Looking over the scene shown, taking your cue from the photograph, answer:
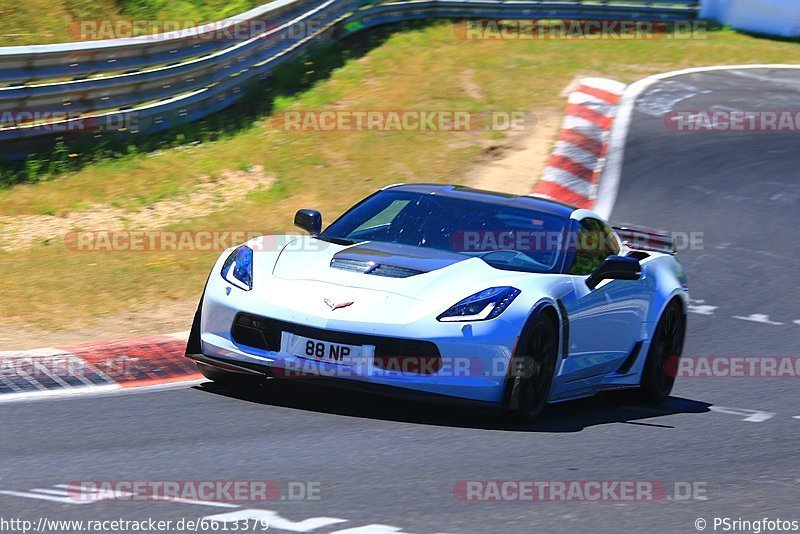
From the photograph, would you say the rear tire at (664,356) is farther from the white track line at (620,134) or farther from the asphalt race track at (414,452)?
the white track line at (620,134)

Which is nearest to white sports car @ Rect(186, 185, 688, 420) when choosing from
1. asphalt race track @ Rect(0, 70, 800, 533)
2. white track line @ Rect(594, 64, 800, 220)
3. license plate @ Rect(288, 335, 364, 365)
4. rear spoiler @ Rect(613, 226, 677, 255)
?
license plate @ Rect(288, 335, 364, 365)

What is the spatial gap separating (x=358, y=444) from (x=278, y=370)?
0.68 meters

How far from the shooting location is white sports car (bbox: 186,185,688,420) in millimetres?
6242

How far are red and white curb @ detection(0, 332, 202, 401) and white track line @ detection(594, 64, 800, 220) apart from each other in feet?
20.9

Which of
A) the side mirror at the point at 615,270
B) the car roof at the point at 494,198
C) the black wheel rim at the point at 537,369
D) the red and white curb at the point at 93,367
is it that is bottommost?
the red and white curb at the point at 93,367

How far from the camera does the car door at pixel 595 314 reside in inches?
276

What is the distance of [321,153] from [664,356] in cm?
705

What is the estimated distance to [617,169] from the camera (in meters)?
14.6

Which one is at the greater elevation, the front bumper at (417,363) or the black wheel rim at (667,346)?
the front bumper at (417,363)

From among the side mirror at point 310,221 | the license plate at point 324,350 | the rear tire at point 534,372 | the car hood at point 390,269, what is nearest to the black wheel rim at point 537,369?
Result: the rear tire at point 534,372

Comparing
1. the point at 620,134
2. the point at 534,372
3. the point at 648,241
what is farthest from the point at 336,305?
the point at 620,134

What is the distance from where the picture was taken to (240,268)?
22.4 feet

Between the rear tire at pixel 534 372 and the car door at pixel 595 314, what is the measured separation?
170mm

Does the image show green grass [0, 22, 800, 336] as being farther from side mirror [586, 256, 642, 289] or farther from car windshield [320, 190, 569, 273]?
side mirror [586, 256, 642, 289]
